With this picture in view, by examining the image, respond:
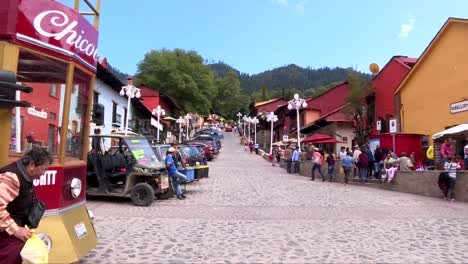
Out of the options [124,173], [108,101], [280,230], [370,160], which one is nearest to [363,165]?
[370,160]

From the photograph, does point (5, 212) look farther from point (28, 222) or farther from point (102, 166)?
point (102, 166)

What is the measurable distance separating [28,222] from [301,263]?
12.7ft

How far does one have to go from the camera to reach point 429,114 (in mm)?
23609

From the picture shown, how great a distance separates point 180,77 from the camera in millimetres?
66562

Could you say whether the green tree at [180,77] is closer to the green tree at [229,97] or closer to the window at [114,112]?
the window at [114,112]

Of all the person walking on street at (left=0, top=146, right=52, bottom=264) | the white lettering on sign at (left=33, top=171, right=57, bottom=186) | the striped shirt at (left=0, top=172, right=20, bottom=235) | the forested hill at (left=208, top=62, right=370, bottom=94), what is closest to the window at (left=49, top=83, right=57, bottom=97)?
the white lettering on sign at (left=33, top=171, right=57, bottom=186)

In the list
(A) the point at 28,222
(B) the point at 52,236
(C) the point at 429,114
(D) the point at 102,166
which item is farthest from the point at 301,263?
(C) the point at 429,114

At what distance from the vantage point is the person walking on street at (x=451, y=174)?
46.3 ft

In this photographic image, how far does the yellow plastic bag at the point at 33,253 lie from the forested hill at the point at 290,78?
526 feet

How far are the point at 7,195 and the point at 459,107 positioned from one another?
69.2ft

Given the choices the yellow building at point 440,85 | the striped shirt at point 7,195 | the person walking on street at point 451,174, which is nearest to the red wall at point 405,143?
the yellow building at point 440,85

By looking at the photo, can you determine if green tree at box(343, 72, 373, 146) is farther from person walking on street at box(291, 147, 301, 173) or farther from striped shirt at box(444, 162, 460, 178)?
striped shirt at box(444, 162, 460, 178)

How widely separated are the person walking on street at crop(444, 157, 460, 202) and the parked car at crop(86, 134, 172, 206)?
9061 millimetres

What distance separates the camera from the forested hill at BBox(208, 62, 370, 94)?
169 metres
